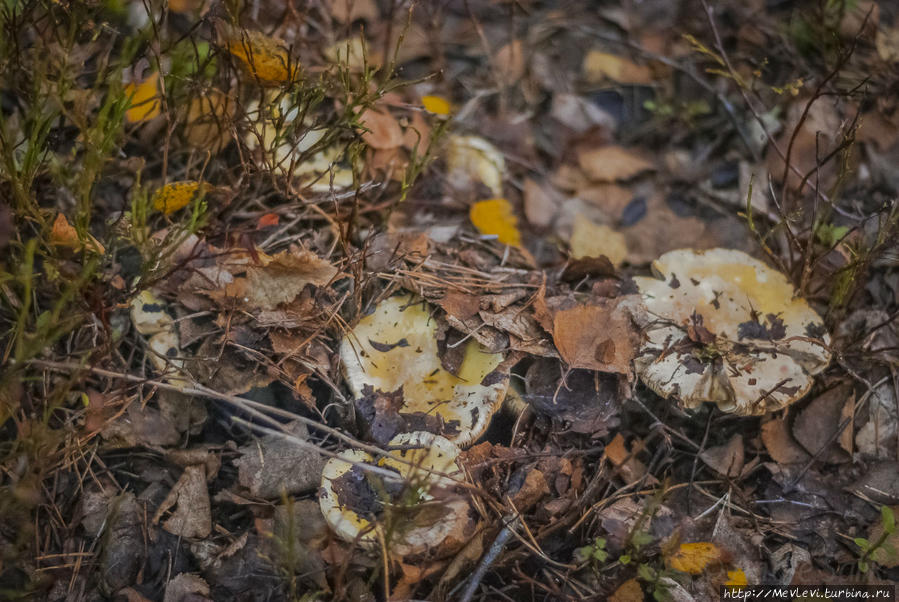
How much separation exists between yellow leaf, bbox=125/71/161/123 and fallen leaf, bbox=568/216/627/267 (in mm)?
2122

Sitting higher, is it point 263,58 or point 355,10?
point 263,58

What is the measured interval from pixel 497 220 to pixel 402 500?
1.77 meters

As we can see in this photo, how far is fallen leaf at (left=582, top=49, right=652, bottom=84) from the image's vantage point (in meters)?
4.41

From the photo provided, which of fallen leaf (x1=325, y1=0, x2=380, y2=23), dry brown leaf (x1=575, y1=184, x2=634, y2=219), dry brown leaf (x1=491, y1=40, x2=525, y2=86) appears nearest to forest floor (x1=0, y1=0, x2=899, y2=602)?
dry brown leaf (x1=575, y1=184, x2=634, y2=219)

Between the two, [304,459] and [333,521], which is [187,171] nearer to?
[304,459]

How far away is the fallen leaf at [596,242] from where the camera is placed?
11.9 feet

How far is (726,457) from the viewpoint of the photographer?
116 inches

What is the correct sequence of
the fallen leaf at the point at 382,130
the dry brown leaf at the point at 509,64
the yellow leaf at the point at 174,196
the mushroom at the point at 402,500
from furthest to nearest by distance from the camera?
the dry brown leaf at the point at 509,64 → the fallen leaf at the point at 382,130 → the yellow leaf at the point at 174,196 → the mushroom at the point at 402,500

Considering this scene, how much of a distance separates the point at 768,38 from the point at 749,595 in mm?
3304

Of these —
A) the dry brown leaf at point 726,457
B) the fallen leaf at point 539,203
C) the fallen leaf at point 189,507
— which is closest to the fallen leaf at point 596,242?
the fallen leaf at point 539,203

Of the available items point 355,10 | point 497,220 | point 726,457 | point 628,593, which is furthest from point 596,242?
Result: point 355,10

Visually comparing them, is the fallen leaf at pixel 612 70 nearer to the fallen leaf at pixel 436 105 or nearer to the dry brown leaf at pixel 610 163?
the dry brown leaf at pixel 610 163

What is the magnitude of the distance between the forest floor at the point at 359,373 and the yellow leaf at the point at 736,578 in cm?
3

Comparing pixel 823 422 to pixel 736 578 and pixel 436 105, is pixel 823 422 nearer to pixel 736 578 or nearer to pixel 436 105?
pixel 736 578
